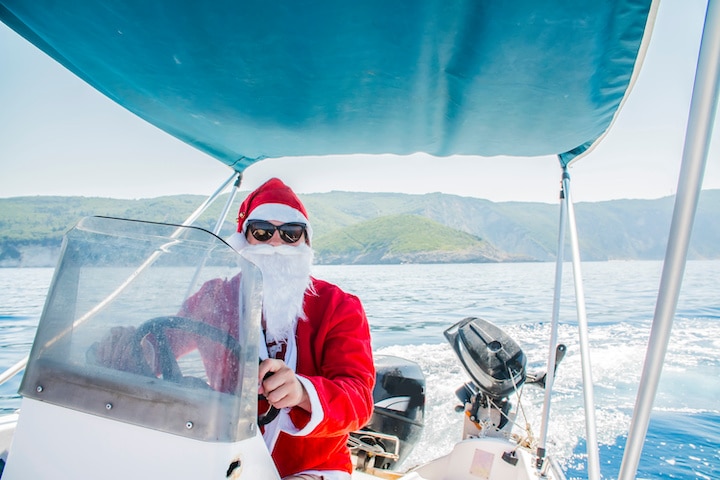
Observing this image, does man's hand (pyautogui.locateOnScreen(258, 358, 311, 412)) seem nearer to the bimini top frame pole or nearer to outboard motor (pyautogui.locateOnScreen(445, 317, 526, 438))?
the bimini top frame pole

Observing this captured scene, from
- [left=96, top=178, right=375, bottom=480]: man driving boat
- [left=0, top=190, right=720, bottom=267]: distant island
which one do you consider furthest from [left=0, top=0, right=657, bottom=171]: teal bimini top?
[left=0, top=190, right=720, bottom=267]: distant island

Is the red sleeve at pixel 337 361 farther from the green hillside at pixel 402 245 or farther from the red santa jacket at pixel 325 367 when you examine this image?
the green hillside at pixel 402 245

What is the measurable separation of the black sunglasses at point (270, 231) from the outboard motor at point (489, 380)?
5.29 ft

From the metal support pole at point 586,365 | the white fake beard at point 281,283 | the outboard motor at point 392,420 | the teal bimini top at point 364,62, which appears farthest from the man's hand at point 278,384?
the outboard motor at point 392,420

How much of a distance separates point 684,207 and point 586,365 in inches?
40.0

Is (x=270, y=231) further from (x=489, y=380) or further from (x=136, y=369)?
(x=489, y=380)

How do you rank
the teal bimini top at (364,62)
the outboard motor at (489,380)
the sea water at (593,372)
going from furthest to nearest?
the sea water at (593,372), the outboard motor at (489,380), the teal bimini top at (364,62)

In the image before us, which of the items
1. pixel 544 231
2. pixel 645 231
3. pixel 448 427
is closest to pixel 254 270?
pixel 448 427

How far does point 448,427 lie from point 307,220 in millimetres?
3179

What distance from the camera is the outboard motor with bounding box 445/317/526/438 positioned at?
7.98ft

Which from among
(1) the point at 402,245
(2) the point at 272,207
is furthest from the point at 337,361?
(1) the point at 402,245

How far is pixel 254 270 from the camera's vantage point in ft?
2.72

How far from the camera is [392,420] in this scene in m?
2.44

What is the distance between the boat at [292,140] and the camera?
2.42 feet
